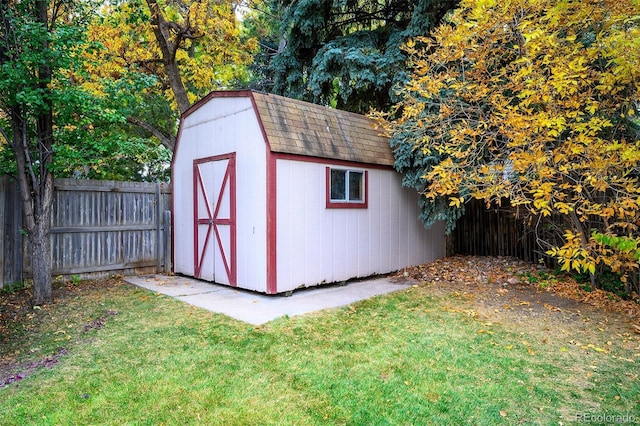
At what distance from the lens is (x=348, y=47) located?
10094 mm

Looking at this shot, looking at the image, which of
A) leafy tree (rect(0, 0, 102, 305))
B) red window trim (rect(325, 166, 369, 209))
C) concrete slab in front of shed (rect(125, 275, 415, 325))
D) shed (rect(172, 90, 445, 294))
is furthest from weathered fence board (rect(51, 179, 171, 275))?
red window trim (rect(325, 166, 369, 209))

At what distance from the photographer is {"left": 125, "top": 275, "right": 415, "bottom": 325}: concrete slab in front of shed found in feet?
17.4

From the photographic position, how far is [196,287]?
6883mm

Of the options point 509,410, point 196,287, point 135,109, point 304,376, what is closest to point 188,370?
point 304,376

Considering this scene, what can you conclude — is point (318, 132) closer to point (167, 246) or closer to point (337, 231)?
point (337, 231)

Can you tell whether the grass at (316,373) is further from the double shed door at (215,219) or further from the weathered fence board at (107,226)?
the weathered fence board at (107,226)

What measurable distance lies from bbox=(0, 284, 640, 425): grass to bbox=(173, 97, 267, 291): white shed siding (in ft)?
4.54

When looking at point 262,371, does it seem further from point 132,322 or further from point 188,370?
point 132,322

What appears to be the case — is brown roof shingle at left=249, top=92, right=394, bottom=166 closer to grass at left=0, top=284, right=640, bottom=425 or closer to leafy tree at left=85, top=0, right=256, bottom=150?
Answer: grass at left=0, top=284, right=640, bottom=425

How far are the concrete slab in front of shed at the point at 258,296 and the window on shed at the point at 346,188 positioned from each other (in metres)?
1.46

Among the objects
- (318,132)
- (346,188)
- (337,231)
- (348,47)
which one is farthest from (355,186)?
(348,47)

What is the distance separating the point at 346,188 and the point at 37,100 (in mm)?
4630

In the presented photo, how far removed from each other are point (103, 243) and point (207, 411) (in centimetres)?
557

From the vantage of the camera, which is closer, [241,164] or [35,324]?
[35,324]
